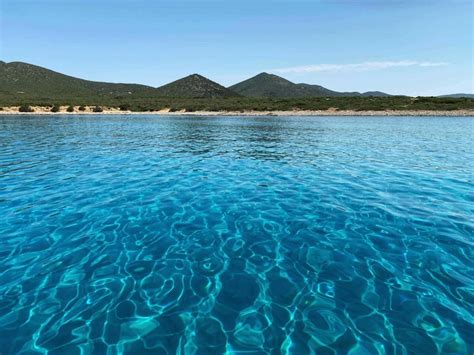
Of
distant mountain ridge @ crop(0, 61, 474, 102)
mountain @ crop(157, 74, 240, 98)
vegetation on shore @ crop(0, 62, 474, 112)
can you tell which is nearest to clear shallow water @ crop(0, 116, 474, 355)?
vegetation on shore @ crop(0, 62, 474, 112)

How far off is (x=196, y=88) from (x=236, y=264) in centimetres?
17454

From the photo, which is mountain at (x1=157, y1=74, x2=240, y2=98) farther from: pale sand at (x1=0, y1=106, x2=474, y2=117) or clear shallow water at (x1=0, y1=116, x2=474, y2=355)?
clear shallow water at (x1=0, y1=116, x2=474, y2=355)

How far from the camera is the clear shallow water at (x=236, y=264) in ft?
14.2

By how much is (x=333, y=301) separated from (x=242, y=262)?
2.05 m

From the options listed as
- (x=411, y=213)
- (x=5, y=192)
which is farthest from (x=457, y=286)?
(x=5, y=192)

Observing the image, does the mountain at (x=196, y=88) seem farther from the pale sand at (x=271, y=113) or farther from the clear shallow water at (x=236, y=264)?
the clear shallow water at (x=236, y=264)

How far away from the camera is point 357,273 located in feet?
19.5

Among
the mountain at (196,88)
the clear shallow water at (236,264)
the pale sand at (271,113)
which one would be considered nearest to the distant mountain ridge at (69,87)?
the mountain at (196,88)

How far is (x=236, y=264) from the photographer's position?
6.30 m

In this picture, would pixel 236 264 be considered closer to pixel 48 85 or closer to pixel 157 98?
pixel 157 98

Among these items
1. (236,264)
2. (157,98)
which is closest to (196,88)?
(157,98)

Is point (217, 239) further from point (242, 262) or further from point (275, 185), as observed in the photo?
point (275, 185)

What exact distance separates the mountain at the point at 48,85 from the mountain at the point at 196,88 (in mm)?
14117

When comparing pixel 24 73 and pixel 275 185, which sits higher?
pixel 24 73
